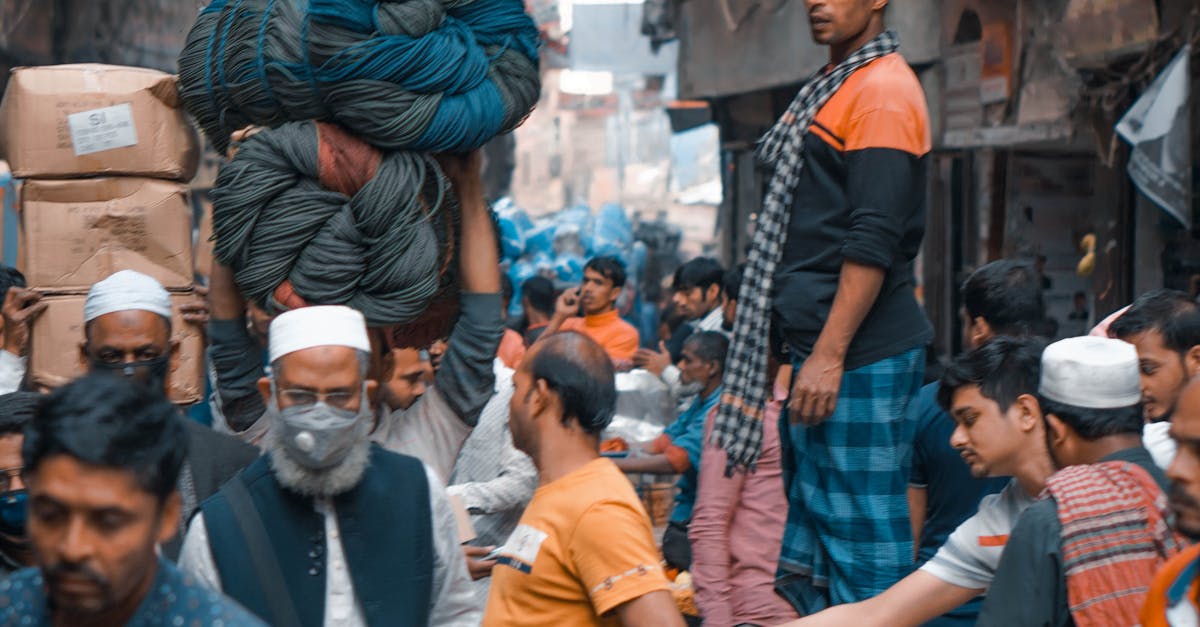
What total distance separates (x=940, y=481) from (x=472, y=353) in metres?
1.52

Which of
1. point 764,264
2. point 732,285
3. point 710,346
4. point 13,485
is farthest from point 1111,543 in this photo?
point 732,285

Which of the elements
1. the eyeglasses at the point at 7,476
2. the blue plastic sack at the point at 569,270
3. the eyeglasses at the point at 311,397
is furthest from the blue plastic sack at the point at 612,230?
the eyeglasses at the point at 311,397

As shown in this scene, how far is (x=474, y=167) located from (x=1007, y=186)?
6.75 meters

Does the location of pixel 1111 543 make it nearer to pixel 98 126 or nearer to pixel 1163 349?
pixel 1163 349

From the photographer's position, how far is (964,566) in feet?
10.9

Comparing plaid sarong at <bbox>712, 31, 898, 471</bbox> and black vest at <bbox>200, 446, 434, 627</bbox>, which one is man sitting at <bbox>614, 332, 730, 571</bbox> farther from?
black vest at <bbox>200, 446, 434, 627</bbox>

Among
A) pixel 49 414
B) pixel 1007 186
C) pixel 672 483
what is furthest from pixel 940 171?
pixel 49 414

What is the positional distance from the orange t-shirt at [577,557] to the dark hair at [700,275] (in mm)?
6597

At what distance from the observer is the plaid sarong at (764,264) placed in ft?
12.5

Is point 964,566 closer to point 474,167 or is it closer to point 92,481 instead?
point 474,167

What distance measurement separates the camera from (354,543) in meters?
2.84

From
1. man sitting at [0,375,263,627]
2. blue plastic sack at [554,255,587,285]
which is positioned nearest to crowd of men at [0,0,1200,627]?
man sitting at [0,375,263,627]

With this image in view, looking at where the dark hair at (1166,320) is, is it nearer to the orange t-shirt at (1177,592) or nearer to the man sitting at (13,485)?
the orange t-shirt at (1177,592)

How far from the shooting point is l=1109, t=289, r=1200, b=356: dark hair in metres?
4.00
